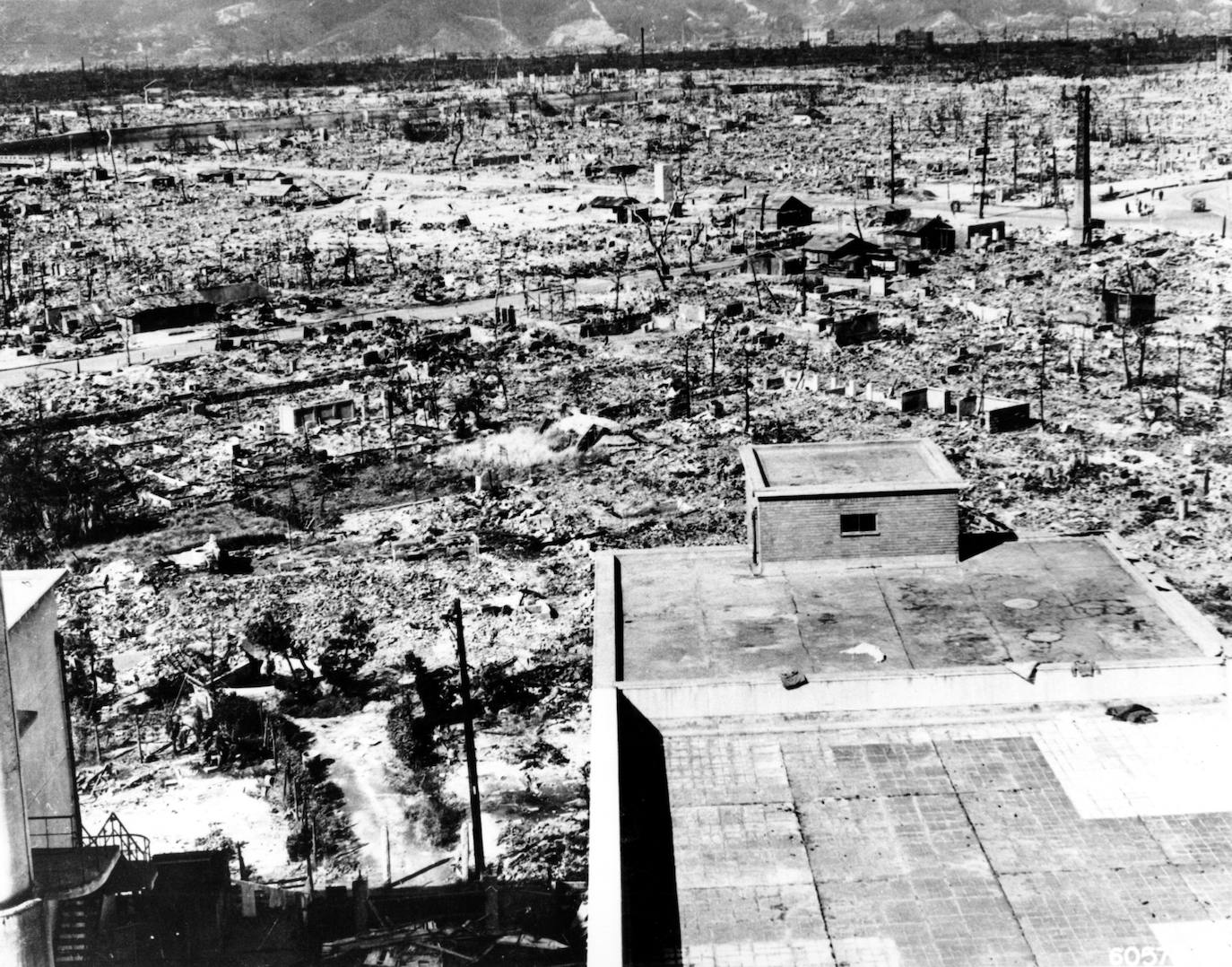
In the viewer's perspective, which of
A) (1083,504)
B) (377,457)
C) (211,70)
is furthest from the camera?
(211,70)

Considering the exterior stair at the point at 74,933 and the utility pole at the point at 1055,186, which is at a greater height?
the utility pole at the point at 1055,186

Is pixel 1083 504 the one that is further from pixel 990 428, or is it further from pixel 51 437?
pixel 51 437

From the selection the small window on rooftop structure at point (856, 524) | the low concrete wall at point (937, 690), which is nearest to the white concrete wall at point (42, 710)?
the low concrete wall at point (937, 690)

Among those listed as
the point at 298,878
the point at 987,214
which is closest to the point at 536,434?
the point at 298,878

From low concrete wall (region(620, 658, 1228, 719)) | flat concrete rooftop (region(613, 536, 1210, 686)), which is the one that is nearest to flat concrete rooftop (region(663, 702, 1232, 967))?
low concrete wall (region(620, 658, 1228, 719))

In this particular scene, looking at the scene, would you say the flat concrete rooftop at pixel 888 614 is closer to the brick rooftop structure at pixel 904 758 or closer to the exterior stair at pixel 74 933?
the brick rooftop structure at pixel 904 758

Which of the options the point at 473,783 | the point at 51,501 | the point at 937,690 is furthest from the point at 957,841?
the point at 51,501
